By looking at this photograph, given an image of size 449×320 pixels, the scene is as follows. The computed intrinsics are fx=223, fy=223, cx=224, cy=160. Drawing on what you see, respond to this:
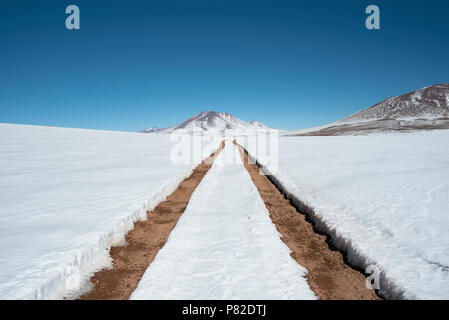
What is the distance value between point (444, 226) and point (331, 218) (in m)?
2.14

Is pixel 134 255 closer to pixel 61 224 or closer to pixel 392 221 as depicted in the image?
pixel 61 224

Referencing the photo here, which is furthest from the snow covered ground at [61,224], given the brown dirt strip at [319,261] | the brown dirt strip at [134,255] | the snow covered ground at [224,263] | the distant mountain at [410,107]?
the distant mountain at [410,107]

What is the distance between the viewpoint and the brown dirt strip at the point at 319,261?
3.32 metres

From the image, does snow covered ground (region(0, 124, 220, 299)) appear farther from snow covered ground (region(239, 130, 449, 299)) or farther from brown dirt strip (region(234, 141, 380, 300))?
snow covered ground (region(239, 130, 449, 299))

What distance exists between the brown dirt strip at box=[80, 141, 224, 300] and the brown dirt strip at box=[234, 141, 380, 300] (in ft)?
9.12

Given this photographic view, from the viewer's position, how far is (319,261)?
418 centimetres

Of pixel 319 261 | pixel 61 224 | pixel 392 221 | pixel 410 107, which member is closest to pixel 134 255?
pixel 61 224

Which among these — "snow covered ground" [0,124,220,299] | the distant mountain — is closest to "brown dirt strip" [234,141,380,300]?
"snow covered ground" [0,124,220,299]

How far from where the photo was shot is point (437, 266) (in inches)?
135

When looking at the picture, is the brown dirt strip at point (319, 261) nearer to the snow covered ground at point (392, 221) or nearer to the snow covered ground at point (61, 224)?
the snow covered ground at point (392, 221)

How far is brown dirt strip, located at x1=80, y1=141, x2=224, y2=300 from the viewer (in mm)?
3340

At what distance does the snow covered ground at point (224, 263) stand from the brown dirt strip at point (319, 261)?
303mm

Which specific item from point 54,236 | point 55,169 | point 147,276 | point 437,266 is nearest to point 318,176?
point 437,266
